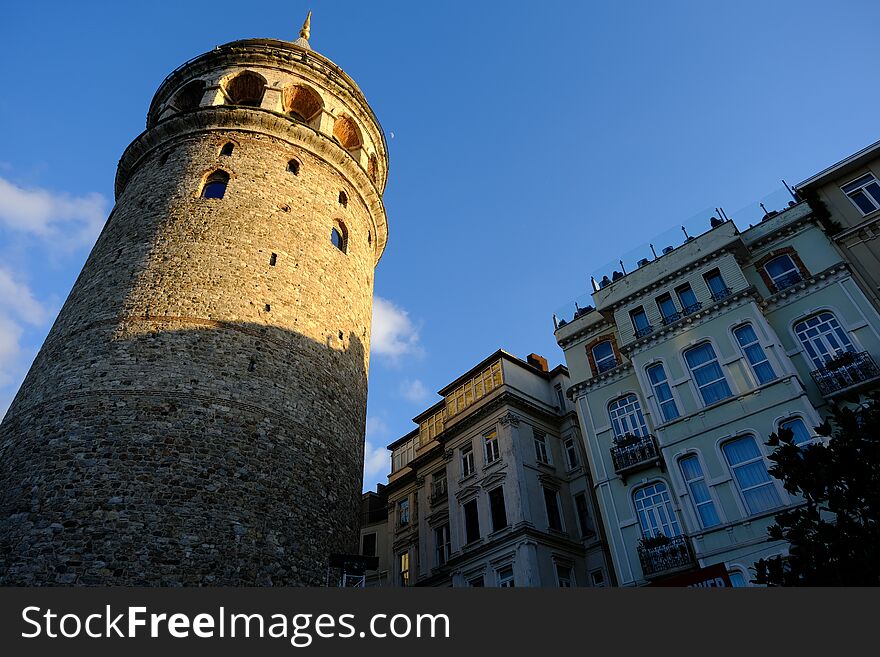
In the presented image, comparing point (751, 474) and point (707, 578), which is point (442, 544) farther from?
point (751, 474)

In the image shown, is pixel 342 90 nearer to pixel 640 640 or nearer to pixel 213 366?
pixel 213 366

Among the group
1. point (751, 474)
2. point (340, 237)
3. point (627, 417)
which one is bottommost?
point (751, 474)

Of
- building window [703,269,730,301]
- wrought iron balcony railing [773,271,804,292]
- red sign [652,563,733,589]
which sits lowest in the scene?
red sign [652,563,733,589]

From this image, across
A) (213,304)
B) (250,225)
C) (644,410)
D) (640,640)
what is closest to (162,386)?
(213,304)

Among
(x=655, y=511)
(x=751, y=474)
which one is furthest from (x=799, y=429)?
(x=655, y=511)

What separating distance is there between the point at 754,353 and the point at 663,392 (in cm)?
289

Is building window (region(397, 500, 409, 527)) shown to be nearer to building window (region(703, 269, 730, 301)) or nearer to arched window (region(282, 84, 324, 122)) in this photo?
building window (region(703, 269, 730, 301))

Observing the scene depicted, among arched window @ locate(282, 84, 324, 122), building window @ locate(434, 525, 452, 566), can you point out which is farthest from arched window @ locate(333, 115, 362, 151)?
building window @ locate(434, 525, 452, 566)

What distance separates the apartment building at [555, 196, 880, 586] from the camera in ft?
52.6

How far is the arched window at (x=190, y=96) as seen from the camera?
25.9 m

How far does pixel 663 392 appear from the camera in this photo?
1933 centimetres

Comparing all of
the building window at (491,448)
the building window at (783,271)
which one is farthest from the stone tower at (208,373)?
the building window at (783,271)

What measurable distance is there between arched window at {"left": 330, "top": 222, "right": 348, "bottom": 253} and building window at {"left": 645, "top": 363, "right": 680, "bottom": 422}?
12.0 m

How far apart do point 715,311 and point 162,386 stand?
1629 centimetres
